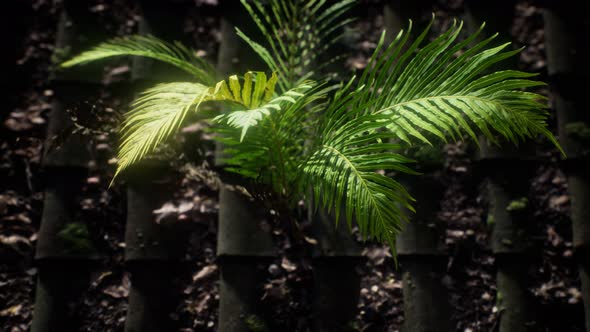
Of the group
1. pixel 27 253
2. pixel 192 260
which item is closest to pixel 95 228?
pixel 27 253

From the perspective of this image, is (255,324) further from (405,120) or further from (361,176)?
(405,120)

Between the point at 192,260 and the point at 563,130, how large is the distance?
73.5 inches

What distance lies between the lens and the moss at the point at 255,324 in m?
1.80

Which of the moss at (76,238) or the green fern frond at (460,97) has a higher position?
the green fern frond at (460,97)

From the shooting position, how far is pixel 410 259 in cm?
192

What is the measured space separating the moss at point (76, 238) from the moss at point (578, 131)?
228cm

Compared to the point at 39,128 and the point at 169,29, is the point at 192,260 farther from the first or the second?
the point at 169,29

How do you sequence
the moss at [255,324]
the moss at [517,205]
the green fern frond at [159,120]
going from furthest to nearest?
the moss at [517,205], the moss at [255,324], the green fern frond at [159,120]

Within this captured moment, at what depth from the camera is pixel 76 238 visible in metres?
1.88

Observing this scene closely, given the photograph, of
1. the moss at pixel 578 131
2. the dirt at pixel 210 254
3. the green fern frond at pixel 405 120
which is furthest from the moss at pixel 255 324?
the moss at pixel 578 131

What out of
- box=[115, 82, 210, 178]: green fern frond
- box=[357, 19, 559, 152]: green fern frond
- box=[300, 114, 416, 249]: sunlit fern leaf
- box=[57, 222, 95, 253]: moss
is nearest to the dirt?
box=[57, 222, 95, 253]: moss

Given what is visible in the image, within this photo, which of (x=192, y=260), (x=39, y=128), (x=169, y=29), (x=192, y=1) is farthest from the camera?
(x=192, y=1)

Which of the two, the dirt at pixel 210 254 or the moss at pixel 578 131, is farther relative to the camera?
the moss at pixel 578 131

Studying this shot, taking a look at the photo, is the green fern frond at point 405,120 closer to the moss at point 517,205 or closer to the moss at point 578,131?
the moss at point 517,205
